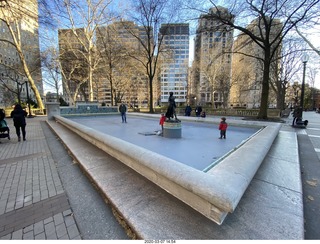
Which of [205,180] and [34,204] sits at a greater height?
[205,180]

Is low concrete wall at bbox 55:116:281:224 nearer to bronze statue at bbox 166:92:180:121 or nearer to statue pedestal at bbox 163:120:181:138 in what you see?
statue pedestal at bbox 163:120:181:138

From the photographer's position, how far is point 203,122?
10586 millimetres

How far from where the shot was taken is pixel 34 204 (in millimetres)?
2725

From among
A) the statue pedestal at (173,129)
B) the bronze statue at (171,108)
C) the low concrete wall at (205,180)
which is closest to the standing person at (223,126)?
the statue pedestal at (173,129)

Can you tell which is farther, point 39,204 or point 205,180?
point 39,204

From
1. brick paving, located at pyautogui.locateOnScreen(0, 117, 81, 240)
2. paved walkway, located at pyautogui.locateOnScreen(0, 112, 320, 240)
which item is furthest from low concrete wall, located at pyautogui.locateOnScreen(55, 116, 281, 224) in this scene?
brick paving, located at pyautogui.locateOnScreen(0, 117, 81, 240)

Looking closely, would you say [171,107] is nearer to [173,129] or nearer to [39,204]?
[173,129]

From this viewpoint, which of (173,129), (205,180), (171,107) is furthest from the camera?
(171,107)

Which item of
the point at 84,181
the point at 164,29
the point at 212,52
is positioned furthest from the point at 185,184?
the point at 212,52

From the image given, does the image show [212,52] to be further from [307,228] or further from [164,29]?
[307,228]

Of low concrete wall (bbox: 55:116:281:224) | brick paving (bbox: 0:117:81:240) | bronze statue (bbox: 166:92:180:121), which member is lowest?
brick paving (bbox: 0:117:81:240)

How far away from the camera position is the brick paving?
2070mm

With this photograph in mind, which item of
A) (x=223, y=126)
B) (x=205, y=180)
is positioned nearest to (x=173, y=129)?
(x=223, y=126)

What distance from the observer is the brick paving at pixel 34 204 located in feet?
6.79
